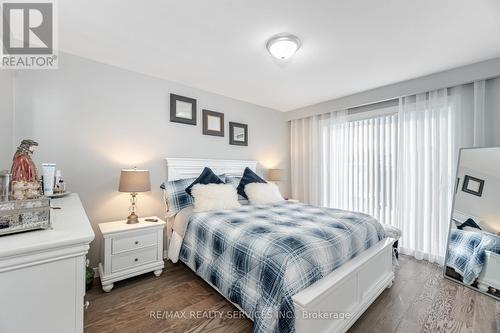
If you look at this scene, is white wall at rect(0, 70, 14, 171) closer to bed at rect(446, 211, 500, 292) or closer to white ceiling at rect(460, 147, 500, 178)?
bed at rect(446, 211, 500, 292)

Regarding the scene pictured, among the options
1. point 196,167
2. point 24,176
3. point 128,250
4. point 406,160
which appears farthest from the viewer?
point 196,167

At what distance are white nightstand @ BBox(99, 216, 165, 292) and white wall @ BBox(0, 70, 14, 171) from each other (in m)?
0.97

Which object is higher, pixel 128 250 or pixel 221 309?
pixel 128 250

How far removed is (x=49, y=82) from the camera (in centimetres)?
222

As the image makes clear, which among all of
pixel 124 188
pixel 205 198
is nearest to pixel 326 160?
pixel 205 198

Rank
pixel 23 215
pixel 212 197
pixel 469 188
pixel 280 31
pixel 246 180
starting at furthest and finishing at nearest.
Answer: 1. pixel 246 180
2. pixel 212 197
3. pixel 469 188
4. pixel 280 31
5. pixel 23 215

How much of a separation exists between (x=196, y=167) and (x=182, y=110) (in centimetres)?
85

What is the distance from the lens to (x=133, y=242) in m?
2.24

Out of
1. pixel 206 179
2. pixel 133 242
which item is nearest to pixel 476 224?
pixel 206 179

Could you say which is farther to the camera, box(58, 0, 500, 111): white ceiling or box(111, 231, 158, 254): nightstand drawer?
box(111, 231, 158, 254): nightstand drawer

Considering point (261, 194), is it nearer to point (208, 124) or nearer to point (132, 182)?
point (208, 124)

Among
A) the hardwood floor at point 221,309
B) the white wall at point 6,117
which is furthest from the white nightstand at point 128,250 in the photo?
the white wall at point 6,117

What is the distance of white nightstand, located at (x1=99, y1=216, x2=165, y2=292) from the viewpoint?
2.10 meters

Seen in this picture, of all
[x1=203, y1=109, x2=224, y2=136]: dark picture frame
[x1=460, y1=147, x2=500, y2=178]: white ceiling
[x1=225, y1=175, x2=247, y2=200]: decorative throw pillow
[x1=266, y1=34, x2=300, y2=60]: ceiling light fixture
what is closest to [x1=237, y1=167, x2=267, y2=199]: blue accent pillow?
[x1=225, y1=175, x2=247, y2=200]: decorative throw pillow
